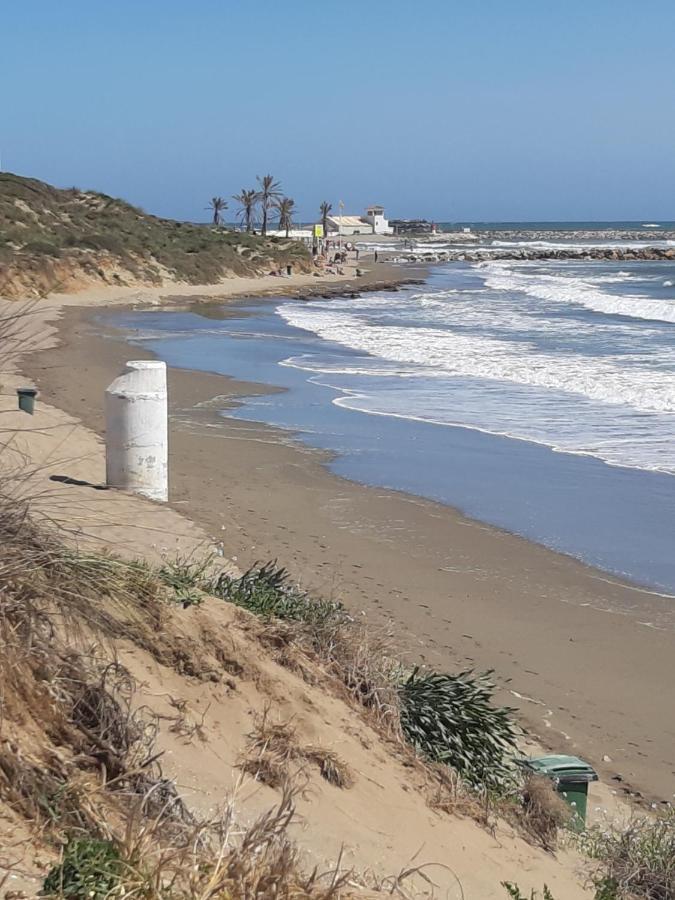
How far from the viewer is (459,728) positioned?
4988 mm

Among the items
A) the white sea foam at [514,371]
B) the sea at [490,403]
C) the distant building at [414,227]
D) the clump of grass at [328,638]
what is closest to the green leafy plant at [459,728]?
the clump of grass at [328,638]

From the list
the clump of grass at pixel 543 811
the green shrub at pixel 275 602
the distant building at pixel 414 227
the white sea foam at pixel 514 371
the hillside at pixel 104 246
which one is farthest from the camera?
the distant building at pixel 414 227

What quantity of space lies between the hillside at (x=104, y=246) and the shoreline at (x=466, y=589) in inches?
929

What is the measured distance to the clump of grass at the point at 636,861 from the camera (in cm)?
421

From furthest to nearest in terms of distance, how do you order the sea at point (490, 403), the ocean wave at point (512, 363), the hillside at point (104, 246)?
the hillside at point (104, 246)
the ocean wave at point (512, 363)
the sea at point (490, 403)

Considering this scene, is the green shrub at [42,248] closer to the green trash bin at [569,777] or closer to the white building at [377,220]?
the green trash bin at [569,777]

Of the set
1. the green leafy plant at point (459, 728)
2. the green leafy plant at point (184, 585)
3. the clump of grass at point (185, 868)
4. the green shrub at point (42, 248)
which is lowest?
the green leafy plant at point (459, 728)

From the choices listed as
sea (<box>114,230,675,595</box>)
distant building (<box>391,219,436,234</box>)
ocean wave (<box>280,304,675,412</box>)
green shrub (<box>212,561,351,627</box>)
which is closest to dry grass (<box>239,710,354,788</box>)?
green shrub (<box>212,561,351,627</box>)

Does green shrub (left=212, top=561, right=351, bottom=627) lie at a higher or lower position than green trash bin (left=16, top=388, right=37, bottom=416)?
lower

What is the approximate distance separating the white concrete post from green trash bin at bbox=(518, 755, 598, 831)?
509 centimetres

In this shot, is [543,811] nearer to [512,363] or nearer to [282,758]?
[282,758]

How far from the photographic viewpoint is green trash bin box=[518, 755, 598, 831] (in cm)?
505

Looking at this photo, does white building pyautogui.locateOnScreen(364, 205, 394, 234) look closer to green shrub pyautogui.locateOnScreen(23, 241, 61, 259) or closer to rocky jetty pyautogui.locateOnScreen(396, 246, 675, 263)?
rocky jetty pyautogui.locateOnScreen(396, 246, 675, 263)

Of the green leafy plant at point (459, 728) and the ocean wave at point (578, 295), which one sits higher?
the green leafy plant at point (459, 728)
